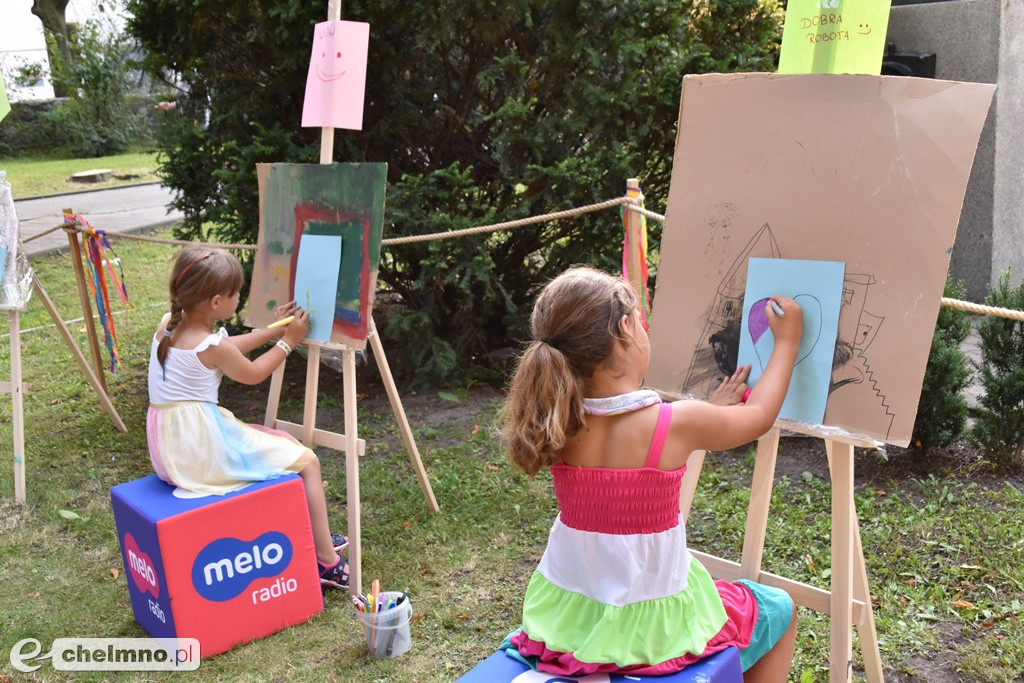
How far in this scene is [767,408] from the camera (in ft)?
6.59

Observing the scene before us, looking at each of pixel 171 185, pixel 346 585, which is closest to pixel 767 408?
pixel 346 585

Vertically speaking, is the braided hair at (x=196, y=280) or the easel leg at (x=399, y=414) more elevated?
the braided hair at (x=196, y=280)

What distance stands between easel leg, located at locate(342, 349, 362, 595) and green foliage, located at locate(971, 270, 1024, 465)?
2.52 metres

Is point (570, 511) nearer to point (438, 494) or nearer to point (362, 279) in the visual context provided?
point (362, 279)

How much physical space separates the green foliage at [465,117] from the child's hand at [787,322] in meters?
2.62

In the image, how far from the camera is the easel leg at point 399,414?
134 inches

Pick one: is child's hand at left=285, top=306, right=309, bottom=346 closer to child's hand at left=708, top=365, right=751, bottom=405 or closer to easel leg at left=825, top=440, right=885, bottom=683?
child's hand at left=708, top=365, right=751, bottom=405

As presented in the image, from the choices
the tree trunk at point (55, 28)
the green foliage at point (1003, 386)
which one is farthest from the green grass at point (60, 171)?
the green foliage at point (1003, 386)

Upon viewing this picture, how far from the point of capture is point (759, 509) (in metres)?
2.29

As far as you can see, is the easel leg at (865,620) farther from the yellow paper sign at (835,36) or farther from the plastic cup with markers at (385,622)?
the plastic cup with markers at (385,622)

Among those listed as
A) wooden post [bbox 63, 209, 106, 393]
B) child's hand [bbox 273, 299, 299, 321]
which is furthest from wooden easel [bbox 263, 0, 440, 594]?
wooden post [bbox 63, 209, 106, 393]

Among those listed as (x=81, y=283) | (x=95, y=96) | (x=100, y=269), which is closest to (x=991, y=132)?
(x=100, y=269)

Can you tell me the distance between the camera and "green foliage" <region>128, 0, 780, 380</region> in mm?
4691

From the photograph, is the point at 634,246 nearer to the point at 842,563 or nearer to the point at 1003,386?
the point at 842,563
